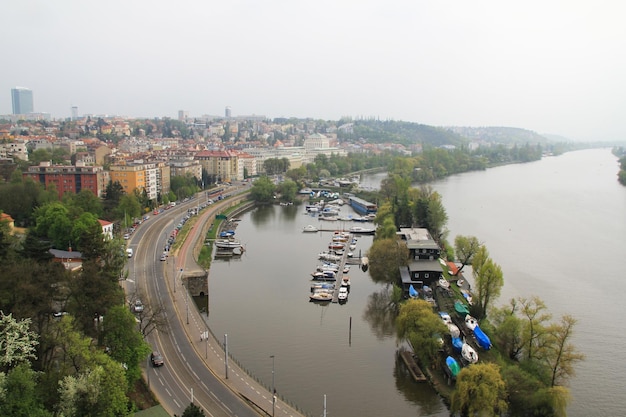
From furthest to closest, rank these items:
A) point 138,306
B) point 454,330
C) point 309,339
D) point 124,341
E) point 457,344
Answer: point 138,306
point 309,339
point 454,330
point 457,344
point 124,341

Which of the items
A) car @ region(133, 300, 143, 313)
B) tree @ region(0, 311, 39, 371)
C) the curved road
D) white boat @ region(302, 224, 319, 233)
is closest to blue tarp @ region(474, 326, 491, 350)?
the curved road

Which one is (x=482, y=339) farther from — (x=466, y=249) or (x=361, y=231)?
(x=361, y=231)

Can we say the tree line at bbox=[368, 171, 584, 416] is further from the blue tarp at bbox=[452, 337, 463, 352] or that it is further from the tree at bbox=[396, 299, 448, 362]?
the blue tarp at bbox=[452, 337, 463, 352]

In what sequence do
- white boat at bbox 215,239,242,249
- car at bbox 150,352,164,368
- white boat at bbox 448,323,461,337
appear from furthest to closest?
1. white boat at bbox 215,239,242,249
2. white boat at bbox 448,323,461,337
3. car at bbox 150,352,164,368

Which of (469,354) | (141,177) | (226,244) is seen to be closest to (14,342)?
(469,354)

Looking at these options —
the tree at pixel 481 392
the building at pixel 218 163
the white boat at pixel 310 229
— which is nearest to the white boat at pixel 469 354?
the tree at pixel 481 392

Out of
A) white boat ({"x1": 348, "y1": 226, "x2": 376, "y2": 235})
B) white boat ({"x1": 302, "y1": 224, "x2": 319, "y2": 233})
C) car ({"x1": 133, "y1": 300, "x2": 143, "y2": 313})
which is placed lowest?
white boat ({"x1": 302, "y1": 224, "x2": 319, "y2": 233})
